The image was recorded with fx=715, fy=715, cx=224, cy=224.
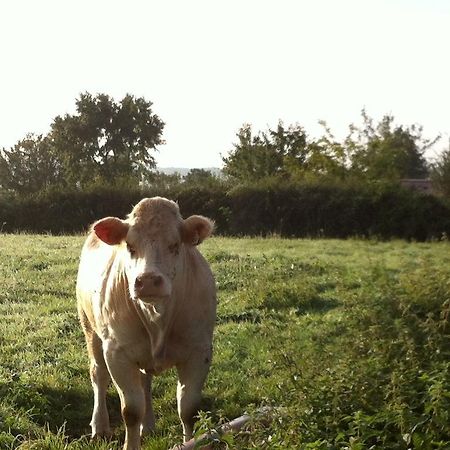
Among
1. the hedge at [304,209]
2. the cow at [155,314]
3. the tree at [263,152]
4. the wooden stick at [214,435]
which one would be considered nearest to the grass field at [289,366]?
the wooden stick at [214,435]

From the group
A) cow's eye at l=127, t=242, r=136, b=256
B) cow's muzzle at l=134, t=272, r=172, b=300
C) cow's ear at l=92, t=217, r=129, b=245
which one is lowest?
cow's muzzle at l=134, t=272, r=172, b=300

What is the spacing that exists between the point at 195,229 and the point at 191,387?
122 centimetres

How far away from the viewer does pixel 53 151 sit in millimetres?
60469

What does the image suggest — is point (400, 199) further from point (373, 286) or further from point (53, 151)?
point (53, 151)

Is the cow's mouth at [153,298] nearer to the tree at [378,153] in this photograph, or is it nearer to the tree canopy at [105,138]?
the tree at [378,153]

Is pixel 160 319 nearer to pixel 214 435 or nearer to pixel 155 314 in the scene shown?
pixel 155 314

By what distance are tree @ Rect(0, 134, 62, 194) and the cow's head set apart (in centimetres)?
6075

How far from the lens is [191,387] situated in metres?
5.50

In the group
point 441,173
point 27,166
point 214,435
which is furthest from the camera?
point 27,166

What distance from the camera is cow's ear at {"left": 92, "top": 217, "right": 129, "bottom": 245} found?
557 cm

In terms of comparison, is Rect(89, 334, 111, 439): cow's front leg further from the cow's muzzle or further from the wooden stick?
the cow's muzzle

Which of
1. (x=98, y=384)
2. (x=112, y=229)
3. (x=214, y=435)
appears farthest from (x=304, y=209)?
(x=214, y=435)

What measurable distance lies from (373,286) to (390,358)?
2.06 meters

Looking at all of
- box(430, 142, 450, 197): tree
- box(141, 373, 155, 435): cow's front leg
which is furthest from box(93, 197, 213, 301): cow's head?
box(430, 142, 450, 197): tree
